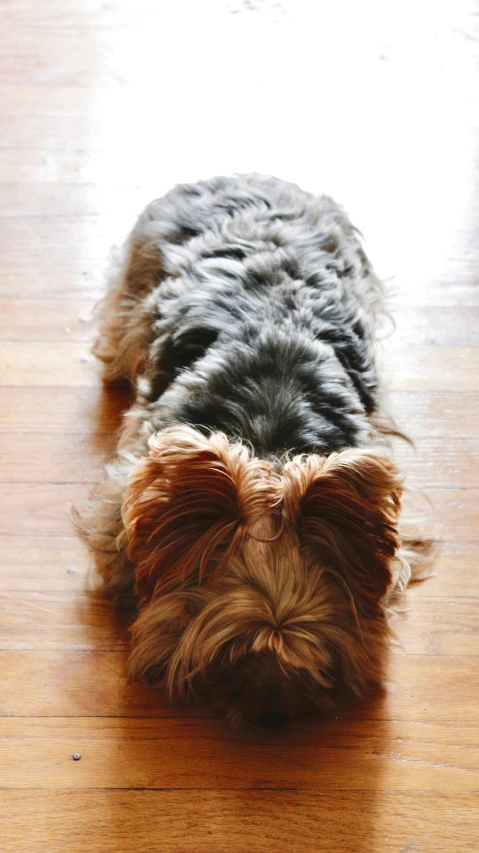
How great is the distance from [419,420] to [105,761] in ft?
3.63

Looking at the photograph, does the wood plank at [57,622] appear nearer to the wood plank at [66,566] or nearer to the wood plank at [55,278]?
the wood plank at [66,566]

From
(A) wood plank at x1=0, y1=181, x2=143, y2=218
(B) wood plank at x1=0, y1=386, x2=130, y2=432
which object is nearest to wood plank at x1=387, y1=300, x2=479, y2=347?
(B) wood plank at x1=0, y1=386, x2=130, y2=432

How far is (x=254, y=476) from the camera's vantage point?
1.45 m

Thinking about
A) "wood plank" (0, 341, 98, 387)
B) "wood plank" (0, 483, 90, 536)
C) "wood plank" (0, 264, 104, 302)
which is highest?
"wood plank" (0, 264, 104, 302)

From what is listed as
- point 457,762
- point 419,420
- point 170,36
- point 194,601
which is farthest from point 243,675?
point 170,36

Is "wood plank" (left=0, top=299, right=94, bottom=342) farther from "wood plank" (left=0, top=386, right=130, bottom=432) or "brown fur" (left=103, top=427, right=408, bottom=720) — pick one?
"brown fur" (left=103, top=427, right=408, bottom=720)

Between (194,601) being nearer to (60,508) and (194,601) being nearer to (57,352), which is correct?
(60,508)

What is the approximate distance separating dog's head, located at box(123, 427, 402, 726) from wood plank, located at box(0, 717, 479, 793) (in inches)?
7.4

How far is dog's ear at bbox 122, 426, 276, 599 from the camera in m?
1.42

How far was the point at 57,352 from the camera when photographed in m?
2.38

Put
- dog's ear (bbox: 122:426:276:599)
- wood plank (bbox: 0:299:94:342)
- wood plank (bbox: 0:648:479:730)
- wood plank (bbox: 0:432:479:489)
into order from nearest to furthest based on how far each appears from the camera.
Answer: dog's ear (bbox: 122:426:276:599), wood plank (bbox: 0:648:479:730), wood plank (bbox: 0:432:479:489), wood plank (bbox: 0:299:94:342)

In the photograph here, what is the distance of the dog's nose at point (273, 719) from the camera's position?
1.61 m

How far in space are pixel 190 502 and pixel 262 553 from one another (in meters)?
0.14

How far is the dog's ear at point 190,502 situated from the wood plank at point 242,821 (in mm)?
458
